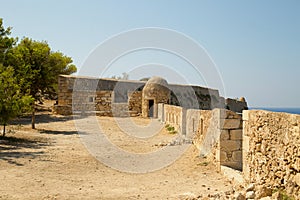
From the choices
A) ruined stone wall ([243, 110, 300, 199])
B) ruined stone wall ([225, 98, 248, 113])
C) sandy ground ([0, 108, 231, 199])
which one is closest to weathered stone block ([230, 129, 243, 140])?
sandy ground ([0, 108, 231, 199])

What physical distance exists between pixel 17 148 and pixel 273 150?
7.83 m

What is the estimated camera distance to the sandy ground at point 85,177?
564cm

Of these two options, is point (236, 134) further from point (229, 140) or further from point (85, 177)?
point (85, 177)

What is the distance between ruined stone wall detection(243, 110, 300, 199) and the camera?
3.94 meters

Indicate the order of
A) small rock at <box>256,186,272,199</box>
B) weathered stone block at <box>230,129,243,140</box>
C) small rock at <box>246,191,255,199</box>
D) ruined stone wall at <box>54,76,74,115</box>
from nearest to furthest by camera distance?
small rock at <box>256,186,272,199</box>, small rock at <box>246,191,255,199</box>, weathered stone block at <box>230,129,243,140</box>, ruined stone wall at <box>54,76,74,115</box>

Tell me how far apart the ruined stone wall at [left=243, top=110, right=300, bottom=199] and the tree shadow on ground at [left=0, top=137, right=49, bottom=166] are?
546cm

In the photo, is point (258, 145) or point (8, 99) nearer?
point (258, 145)

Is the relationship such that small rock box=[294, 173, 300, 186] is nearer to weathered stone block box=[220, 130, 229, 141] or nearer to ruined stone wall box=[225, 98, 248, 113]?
weathered stone block box=[220, 130, 229, 141]

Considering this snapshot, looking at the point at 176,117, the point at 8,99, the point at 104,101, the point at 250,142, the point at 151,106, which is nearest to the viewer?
the point at 250,142

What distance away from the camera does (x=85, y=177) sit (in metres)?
6.83

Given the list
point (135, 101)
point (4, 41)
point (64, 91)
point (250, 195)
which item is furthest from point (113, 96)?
point (250, 195)

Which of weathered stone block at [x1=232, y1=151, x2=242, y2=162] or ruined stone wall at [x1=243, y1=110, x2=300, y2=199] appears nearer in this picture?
ruined stone wall at [x1=243, y1=110, x2=300, y2=199]

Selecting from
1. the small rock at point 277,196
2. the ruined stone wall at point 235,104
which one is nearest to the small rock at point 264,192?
the small rock at point 277,196

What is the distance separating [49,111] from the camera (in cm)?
2470
